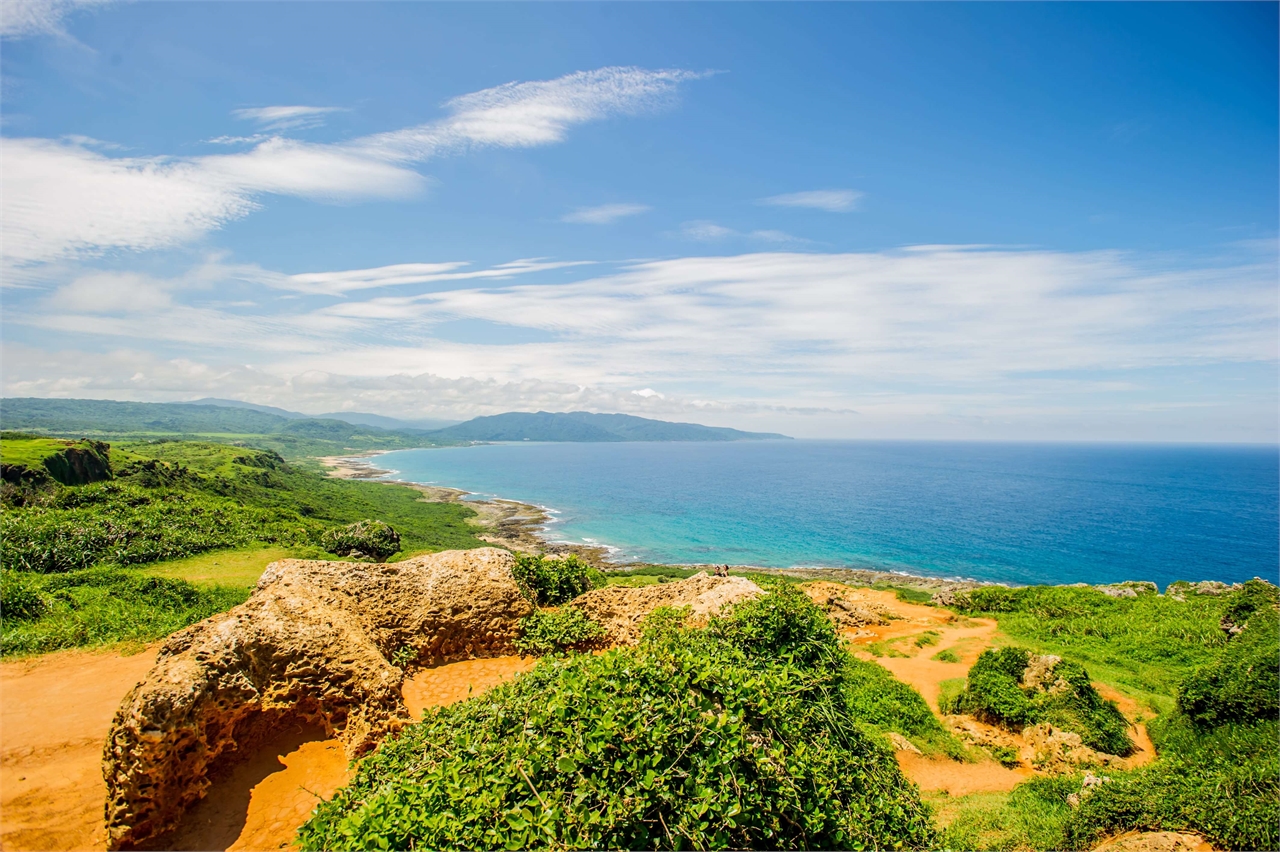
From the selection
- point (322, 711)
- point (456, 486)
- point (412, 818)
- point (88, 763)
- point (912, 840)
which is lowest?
point (456, 486)

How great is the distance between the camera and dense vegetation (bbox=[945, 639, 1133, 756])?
1273 cm

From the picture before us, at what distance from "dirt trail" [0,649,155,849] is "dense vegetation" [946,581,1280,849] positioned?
13.7m

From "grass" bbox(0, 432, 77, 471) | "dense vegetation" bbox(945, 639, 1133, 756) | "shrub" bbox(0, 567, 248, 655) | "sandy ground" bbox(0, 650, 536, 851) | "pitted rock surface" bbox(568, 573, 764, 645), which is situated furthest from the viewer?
"grass" bbox(0, 432, 77, 471)

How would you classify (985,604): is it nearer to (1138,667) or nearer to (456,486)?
(1138,667)

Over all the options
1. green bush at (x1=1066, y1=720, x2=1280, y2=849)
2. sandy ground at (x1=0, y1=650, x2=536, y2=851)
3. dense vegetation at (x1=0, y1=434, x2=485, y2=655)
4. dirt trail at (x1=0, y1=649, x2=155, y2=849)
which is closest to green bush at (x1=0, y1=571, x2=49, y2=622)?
dense vegetation at (x1=0, y1=434, x2=485, y2=655)

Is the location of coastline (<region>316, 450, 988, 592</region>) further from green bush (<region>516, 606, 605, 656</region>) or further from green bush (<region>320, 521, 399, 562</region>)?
green bush (<region>320, 521, 399, 562</region>)

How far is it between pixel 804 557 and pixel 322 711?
56.6 meters

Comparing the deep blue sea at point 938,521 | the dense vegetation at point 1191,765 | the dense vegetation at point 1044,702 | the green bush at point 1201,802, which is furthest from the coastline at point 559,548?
the green bush at point 1201,802

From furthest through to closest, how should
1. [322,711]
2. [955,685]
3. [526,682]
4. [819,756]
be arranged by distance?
[955,685], [322,711], [526,682], [819,756]

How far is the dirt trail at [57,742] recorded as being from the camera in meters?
7.93

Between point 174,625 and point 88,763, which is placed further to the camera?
point 174,625

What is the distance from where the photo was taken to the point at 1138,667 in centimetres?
1802

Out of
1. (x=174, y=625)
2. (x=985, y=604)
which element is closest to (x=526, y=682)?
(x=174, y=625)

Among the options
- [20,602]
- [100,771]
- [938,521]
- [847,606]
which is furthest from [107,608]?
[938,521]
